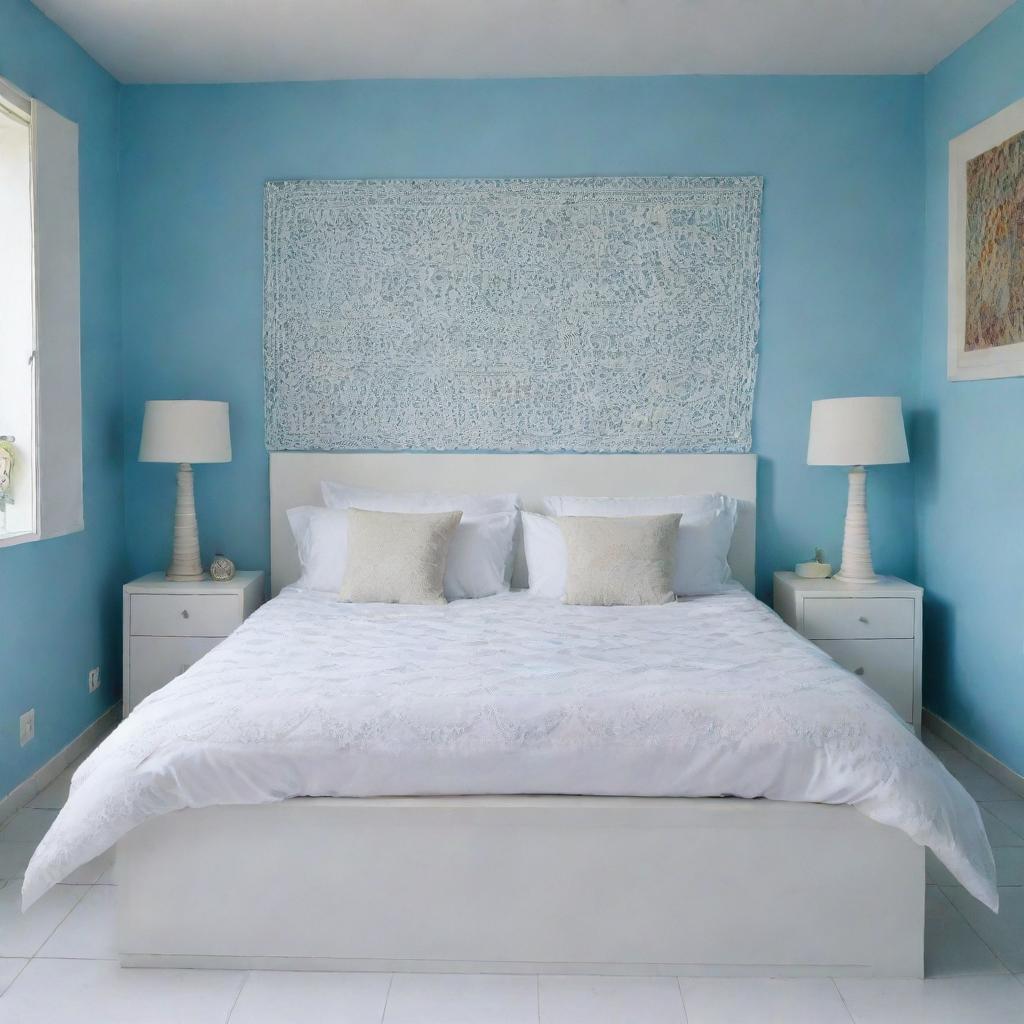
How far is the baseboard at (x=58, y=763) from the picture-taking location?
3.18 meters

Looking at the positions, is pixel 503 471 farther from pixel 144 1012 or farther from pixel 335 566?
pixel 144 1012

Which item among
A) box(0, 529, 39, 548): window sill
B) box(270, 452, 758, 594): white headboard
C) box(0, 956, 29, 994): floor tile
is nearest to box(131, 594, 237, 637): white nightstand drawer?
box(270, 452, 758, 594): white headboard

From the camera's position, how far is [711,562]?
3.88 meters

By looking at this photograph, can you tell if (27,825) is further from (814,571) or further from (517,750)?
(814,571)

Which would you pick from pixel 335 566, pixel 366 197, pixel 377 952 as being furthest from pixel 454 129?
pixel 377 952

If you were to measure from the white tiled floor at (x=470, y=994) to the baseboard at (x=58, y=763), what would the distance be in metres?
0.78

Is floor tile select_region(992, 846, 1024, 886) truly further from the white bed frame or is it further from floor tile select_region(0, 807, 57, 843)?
floor tile select_region(0, 807, 57, 843)

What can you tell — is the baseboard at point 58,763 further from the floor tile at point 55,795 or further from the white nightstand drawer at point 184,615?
the white nightstand drawer at point 184,615

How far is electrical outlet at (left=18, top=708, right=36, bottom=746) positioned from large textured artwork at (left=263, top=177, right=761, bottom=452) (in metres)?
Answer: 1.51

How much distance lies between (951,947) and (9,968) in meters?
2.24

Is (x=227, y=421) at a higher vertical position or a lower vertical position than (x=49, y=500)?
higher

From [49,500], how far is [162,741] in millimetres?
1488

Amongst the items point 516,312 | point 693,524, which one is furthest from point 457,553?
point 516,312

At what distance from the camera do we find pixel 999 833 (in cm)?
307
